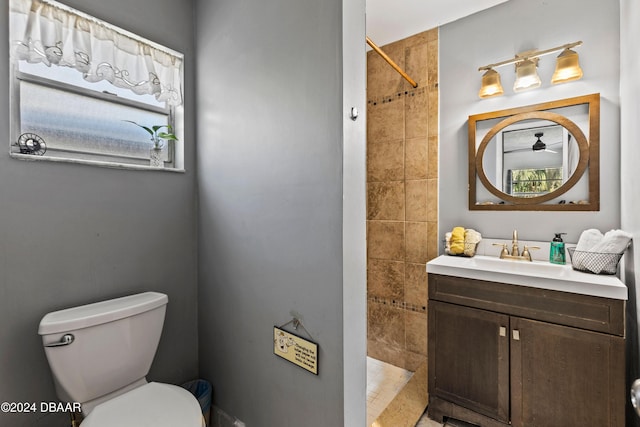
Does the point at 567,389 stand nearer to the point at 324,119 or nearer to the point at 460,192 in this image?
the point at 460,192

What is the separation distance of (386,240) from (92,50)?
2204mm

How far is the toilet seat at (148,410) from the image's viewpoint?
1.08 metres

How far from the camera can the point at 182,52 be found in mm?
1715

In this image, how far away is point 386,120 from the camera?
7.98ft

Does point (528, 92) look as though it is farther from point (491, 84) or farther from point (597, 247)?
point (597, 247)

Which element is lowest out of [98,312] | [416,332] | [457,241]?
[416,332]

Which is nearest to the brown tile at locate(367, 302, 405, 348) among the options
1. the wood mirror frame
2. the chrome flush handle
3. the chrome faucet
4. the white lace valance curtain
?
the chrome faucet

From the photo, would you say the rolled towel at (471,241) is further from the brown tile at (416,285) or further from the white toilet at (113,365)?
the white toilet at (113,365)

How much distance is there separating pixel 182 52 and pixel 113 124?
1.90 ft

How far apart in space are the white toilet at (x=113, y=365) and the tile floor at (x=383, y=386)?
1215 mm

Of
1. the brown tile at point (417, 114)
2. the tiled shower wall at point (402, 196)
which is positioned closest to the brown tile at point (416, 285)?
the tiled shower wall at point (402, 196)

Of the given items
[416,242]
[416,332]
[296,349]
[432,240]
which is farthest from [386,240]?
[296,349]

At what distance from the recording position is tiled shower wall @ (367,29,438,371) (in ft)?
7.39

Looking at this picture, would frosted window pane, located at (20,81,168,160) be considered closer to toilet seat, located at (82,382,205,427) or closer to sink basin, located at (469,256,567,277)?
toilet seat, located at (82,382,205,427)
